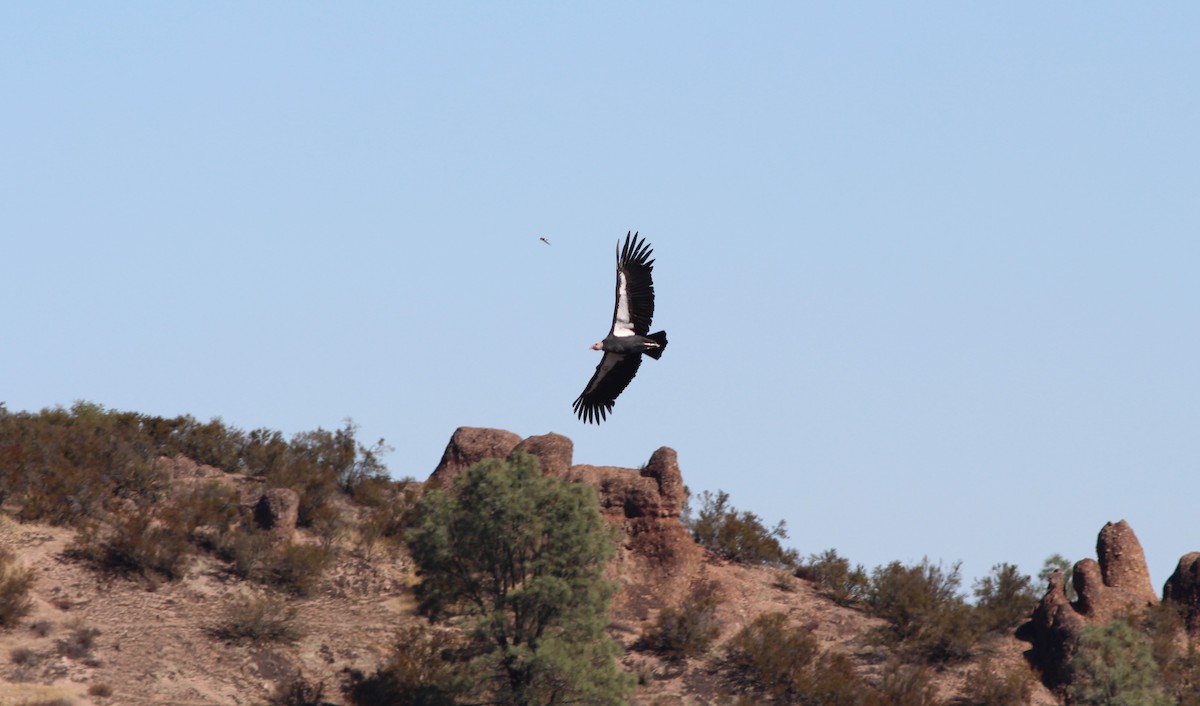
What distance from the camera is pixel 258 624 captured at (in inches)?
1431

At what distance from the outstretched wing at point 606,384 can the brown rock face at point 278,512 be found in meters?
10.9

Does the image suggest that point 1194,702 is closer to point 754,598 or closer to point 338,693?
point 754,598

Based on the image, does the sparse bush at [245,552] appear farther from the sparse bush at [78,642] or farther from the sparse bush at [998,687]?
the sparse bush at [998,687]

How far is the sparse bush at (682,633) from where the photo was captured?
124 feet

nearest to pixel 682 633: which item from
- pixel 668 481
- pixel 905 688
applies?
pixel 668 481

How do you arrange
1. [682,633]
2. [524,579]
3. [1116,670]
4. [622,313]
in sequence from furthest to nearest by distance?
[682,633] < [1116,670] < [524,579] < [622,313]

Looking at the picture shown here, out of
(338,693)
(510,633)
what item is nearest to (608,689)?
(510,633)

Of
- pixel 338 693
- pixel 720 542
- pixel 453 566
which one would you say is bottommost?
pixel 338 693

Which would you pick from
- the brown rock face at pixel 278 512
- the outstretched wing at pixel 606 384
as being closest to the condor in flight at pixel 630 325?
the outstretched wing at pixel 606 384

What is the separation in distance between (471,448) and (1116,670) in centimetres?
1554

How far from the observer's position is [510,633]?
3253 centimetres

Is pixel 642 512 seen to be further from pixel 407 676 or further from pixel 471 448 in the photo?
pixel 407 676

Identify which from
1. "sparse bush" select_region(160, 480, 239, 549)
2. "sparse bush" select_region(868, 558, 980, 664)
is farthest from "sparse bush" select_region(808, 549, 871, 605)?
"sparse bush" select_region(160, 480, 239, 549)

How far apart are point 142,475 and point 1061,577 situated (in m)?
21.3
